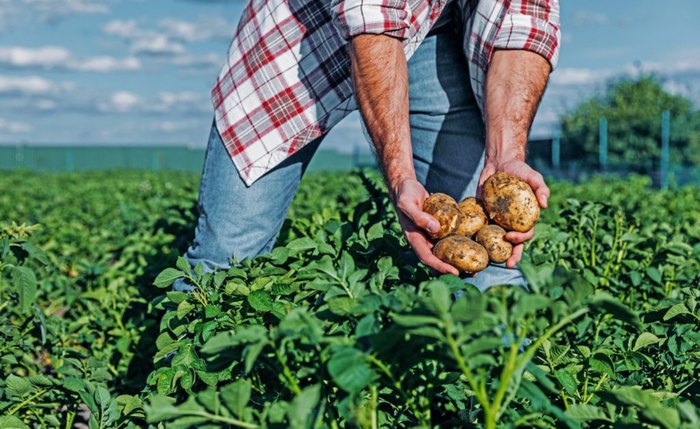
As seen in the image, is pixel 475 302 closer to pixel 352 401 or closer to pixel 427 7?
pixel 352 401

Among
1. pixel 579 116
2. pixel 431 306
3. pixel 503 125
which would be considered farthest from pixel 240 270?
pixel 579 116

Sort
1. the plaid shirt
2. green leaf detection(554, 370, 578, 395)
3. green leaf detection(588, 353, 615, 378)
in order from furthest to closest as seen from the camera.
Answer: the plaid shirt, green leaf detection(588, 353, 615, 378), green leaf detection(554, 370, 578, 395)

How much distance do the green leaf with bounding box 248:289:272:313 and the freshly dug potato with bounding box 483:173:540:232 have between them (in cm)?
61

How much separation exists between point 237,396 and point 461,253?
0.76m

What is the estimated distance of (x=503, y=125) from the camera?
2385mm

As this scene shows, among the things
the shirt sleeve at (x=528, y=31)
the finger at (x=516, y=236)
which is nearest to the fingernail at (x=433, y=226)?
the finger at (x=516, y=236)

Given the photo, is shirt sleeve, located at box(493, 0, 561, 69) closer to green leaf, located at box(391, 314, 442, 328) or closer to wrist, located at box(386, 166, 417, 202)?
wrist, located at box(386, 166, 417, 202)

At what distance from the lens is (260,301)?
1862 mm

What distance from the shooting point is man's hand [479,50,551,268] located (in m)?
2.31

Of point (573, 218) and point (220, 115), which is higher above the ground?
point (220, 115)

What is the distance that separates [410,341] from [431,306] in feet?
0.57

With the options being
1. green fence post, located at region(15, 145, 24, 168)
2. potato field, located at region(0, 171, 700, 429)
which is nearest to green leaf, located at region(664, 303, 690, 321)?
potato field, located at region(0, 171, 700, 429)

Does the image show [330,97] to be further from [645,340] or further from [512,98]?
[645,340]

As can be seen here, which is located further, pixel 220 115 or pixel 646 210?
pixel 646 210
